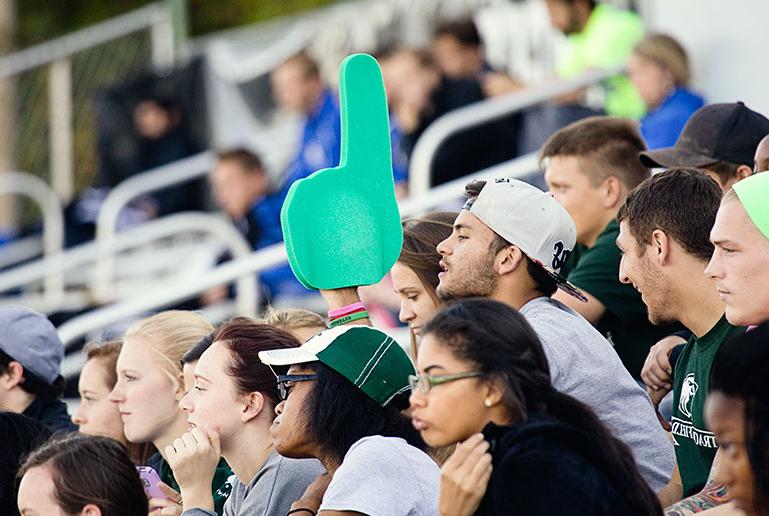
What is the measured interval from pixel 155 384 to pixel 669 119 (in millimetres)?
3051

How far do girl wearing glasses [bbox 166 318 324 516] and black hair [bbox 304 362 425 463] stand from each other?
399mm

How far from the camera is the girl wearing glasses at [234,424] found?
13.8 ft

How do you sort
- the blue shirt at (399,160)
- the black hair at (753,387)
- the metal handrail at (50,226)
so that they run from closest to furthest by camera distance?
the black hair at (753,387) → the blue shirt at (399,160) → the metal handrail at (50,226)

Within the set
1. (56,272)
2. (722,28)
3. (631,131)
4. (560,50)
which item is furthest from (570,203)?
(56,272)

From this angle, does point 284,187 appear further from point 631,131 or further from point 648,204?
point 648,204

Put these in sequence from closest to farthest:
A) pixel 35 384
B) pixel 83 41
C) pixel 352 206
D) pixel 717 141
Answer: pixel 352 206 < pixel 717 141 < pixel 35 384 < pixel 83 41

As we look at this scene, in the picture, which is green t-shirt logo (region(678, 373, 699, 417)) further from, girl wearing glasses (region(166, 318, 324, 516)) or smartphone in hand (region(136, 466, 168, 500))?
smartphone in hand (region(136, 466, 168, 500))

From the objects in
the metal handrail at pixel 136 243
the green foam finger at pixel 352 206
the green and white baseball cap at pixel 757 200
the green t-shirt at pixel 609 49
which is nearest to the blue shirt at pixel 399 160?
the green t-shirt at pixel 609 49

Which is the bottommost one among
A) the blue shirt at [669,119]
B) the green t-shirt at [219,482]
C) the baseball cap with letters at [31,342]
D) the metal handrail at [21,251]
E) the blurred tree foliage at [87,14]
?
the metal handrail at [21,251]

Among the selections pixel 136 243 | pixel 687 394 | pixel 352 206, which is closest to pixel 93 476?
pixel 352 206

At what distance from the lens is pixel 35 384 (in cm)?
561

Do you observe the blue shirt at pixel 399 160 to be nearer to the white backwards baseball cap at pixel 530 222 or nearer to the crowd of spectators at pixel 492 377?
the crowd of spectators at pixel 492 377

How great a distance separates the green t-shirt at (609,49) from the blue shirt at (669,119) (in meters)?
0.77

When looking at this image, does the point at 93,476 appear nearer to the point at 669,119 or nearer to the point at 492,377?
the point at 492,377
